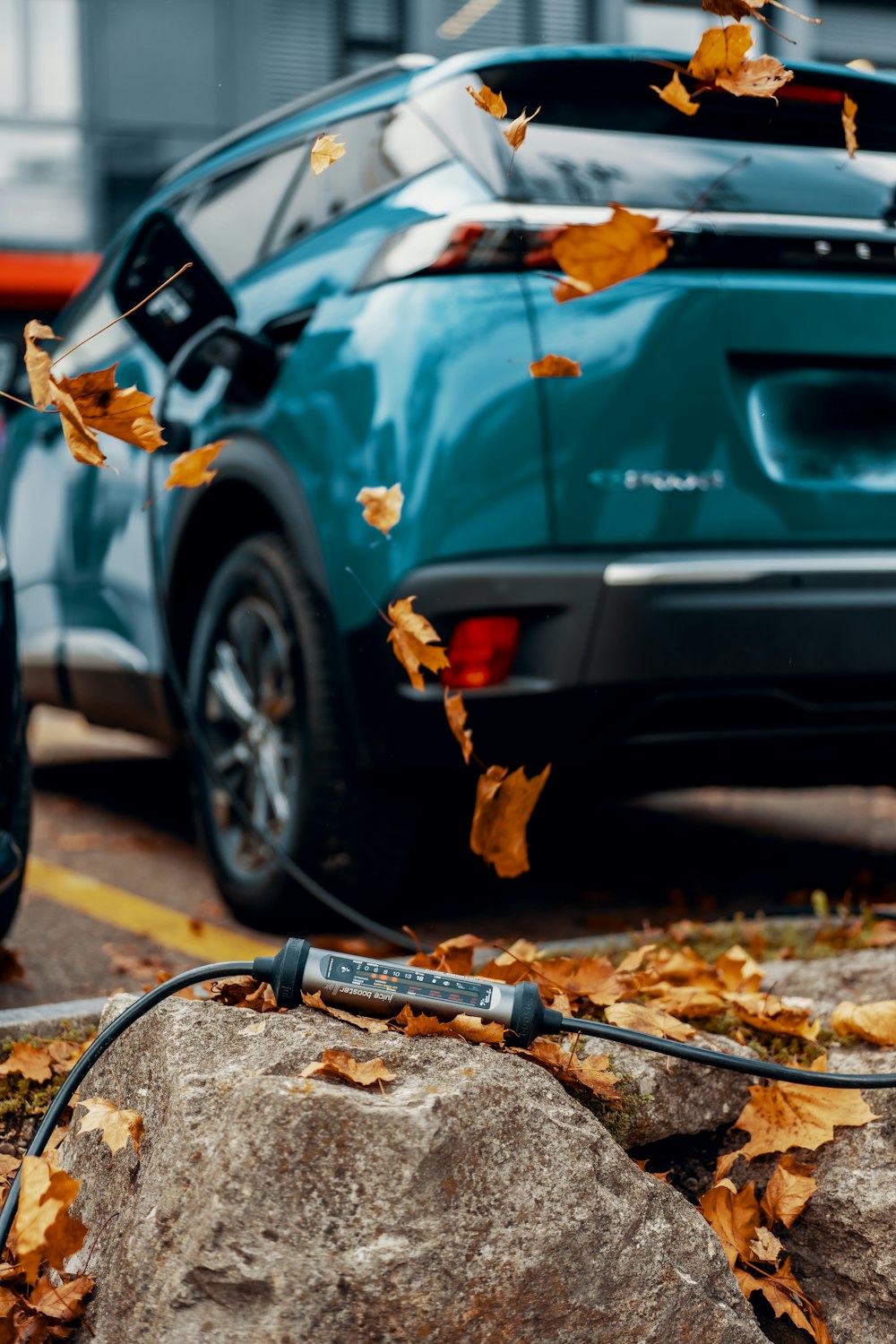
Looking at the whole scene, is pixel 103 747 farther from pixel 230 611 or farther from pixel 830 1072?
pixel 830 1072

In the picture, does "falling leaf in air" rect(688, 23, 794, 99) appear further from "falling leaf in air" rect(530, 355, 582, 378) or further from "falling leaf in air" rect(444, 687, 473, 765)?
"falling leaf in air" rect(444, 687, 473, 765)

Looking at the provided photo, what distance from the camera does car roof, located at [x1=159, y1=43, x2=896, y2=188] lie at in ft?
9.43

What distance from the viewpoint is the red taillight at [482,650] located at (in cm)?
278

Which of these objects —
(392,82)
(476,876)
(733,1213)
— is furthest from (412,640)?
(476,876)

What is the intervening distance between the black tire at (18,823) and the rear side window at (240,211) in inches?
56.5

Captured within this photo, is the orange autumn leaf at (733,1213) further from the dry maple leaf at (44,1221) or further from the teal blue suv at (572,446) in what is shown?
the teal blue suv at (572,446)

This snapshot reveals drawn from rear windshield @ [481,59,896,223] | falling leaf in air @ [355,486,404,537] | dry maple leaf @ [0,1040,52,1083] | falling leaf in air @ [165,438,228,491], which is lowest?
dry maple leaf @ [0,1040,52,1083]

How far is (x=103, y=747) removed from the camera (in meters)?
7.17

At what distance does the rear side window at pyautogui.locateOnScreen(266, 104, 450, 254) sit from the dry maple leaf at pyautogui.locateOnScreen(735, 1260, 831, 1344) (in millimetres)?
2056

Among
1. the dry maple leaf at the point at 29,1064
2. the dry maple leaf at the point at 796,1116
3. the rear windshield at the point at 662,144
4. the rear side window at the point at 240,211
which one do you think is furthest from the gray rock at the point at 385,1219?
the rear side window at the point at 240,211

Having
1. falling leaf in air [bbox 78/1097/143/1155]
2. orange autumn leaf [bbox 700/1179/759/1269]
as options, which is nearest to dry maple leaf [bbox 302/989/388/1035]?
falling leaf in air [bbox 78/1097/143/1155]

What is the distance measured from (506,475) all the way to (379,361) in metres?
0.32

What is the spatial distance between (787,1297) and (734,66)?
5.24 ft

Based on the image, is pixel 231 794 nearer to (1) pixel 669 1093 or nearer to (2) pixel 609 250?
(1) pixel 669 1093
